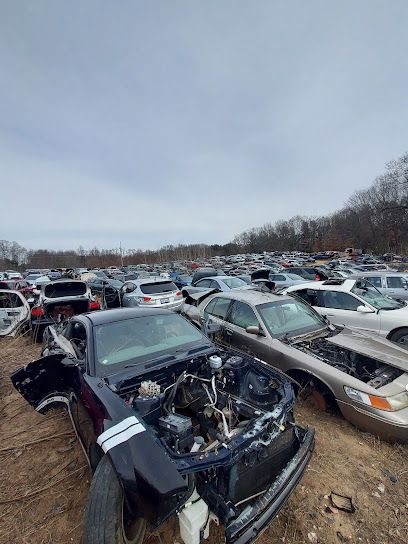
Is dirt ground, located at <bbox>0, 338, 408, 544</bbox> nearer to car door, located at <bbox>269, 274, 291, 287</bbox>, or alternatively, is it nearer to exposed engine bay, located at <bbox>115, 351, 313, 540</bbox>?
exposed engine bay, located at <bbox>115, 351, 313, 540</bbox>

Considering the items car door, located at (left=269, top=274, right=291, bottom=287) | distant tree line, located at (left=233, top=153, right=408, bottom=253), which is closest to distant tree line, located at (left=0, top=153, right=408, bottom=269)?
distant tree line, located at (left=233, top=153, right=408, bottom=253)

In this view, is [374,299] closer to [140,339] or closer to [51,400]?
[140,339]

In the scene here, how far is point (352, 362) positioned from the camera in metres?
4.04

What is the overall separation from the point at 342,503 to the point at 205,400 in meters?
1.45

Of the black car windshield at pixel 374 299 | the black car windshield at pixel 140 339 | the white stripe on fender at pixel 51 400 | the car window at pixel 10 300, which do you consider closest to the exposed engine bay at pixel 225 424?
the black car windshield at pixel 140 339

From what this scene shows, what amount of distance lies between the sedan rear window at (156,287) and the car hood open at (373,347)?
5.90 meters

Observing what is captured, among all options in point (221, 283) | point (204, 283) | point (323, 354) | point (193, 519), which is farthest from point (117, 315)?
point (204, 283)

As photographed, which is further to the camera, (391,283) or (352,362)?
(391,283)

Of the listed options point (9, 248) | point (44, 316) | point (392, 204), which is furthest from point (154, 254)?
point (44, 316)

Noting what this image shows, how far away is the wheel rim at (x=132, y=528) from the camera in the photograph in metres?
1.89

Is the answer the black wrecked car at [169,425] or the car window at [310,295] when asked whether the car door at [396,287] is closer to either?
the car window at [310,295]

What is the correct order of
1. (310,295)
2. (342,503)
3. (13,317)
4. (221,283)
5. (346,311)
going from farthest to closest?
(221,283), (13,317), (310,295), (346,311), (342,503)

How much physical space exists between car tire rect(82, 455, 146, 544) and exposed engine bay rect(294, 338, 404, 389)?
288 centimetres

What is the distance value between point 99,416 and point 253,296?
3.58 metres
